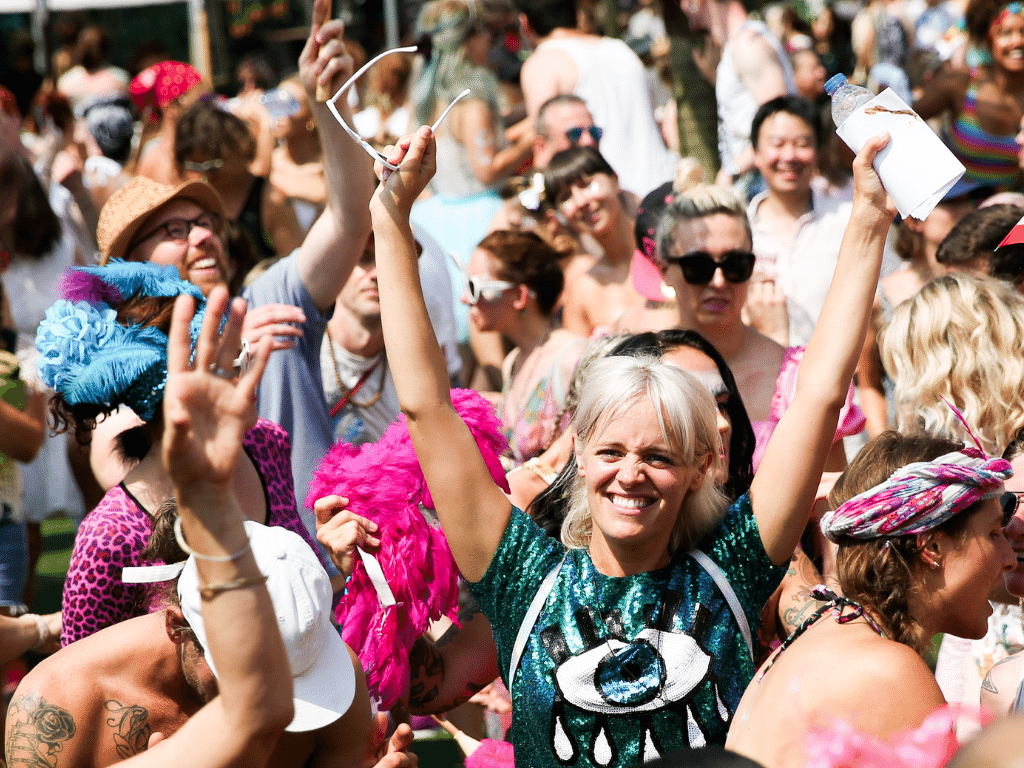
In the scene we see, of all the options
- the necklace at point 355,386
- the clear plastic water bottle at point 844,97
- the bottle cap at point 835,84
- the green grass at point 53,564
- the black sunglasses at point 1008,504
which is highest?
the bottle cap at point 835,84

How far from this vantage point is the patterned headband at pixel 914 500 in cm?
224

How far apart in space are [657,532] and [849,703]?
21.4 inches

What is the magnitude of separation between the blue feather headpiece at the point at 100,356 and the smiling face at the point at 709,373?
122cm

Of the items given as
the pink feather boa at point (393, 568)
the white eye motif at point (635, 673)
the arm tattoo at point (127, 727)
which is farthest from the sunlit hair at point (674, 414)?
the arm tattoo at point (127, 727)

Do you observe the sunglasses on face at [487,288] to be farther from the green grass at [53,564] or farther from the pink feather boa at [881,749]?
the pink feather boa at [881,749]

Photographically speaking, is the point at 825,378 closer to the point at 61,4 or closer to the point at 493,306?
the point at 493,306

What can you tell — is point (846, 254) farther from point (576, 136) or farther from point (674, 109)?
point (674, 109)

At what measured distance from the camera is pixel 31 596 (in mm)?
5156

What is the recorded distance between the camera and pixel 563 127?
6.19m

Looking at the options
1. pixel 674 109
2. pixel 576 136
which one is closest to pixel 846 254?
pixel 576 136

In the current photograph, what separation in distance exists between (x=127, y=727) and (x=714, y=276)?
245cm

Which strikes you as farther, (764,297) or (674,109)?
(674,109)

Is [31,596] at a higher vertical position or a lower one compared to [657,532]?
lower

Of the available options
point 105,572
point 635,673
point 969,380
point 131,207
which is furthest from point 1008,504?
point 131,207
